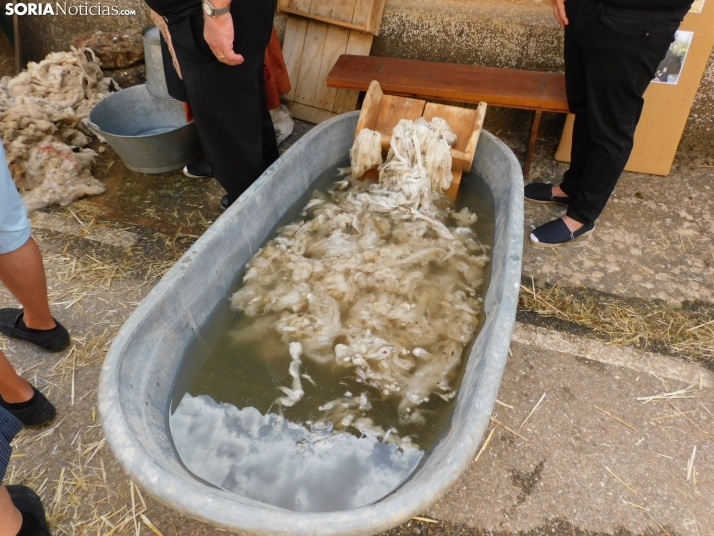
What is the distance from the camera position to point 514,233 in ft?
5.35

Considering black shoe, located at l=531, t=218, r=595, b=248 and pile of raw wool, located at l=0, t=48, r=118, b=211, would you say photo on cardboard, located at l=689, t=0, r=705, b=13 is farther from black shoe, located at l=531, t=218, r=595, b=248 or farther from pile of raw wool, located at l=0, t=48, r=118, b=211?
pile of raw wool, located at l=0, t=48, r=118, b=211

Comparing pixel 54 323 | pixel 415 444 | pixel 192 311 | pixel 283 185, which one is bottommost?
pixel 54 323

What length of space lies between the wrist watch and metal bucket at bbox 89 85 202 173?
1.27 m

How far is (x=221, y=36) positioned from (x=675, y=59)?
2.57 meters

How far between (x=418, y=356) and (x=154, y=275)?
1.51 meters

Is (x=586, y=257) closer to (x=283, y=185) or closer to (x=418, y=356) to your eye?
(x=418, y=356)

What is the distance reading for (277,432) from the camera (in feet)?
4.73

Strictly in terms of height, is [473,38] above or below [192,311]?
above

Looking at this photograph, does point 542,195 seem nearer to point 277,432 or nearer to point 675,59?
point 675,59

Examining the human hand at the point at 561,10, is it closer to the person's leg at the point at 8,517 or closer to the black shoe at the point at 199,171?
the black shoe at the point at 199,171

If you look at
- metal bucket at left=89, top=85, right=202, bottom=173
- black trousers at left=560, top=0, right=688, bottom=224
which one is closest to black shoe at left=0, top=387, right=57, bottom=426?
metal bucket at left=89, top=85, right=202, bottom=173

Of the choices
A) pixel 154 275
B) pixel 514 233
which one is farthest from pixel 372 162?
pixel 154 275

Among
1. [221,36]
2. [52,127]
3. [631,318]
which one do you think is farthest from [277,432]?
[52,127]

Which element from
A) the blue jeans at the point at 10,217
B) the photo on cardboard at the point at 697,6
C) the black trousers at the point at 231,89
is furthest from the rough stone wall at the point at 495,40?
the blue jeans at the point at 10,217
